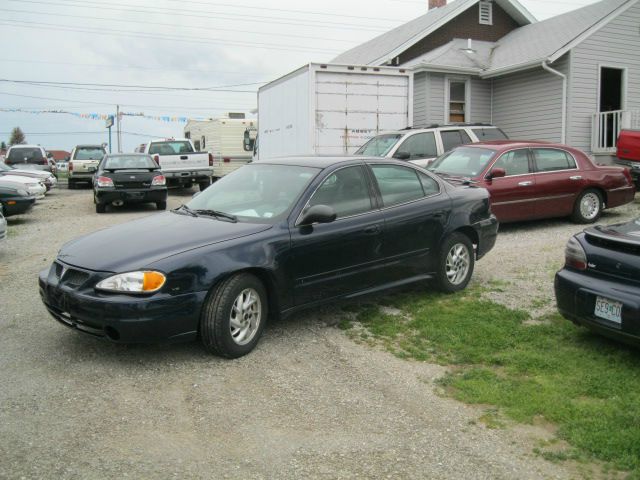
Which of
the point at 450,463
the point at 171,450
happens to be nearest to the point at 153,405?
the point at 171,450

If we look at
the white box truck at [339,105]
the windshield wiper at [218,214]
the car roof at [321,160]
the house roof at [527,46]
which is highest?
the house roof at [527,46]

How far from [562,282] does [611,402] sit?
1.21 metres

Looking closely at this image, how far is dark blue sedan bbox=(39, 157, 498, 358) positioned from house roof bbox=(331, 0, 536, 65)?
15.4 m

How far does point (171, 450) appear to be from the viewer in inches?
142

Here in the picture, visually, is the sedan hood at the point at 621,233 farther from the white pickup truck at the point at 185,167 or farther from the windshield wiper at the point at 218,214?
the white pickup truck at the point at 185,167

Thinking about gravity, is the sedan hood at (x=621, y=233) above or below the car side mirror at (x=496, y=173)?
below

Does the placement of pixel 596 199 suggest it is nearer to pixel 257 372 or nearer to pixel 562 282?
pixel 562 282

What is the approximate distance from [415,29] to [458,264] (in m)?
17.8

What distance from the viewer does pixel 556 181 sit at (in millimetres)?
11008

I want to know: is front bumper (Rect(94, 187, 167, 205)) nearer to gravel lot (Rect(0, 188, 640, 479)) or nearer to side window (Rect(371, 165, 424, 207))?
gravel lot (Rect(0, 188, 640, 479))

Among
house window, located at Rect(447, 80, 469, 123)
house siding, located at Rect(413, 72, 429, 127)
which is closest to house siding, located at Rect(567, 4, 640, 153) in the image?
house window, located at Rect(447, 80, 469, 123)

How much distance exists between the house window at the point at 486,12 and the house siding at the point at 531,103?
4.10 meters

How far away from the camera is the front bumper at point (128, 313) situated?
4547 mm

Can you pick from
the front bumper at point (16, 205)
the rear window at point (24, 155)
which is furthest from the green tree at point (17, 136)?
the front bumper at point (16, 205)
